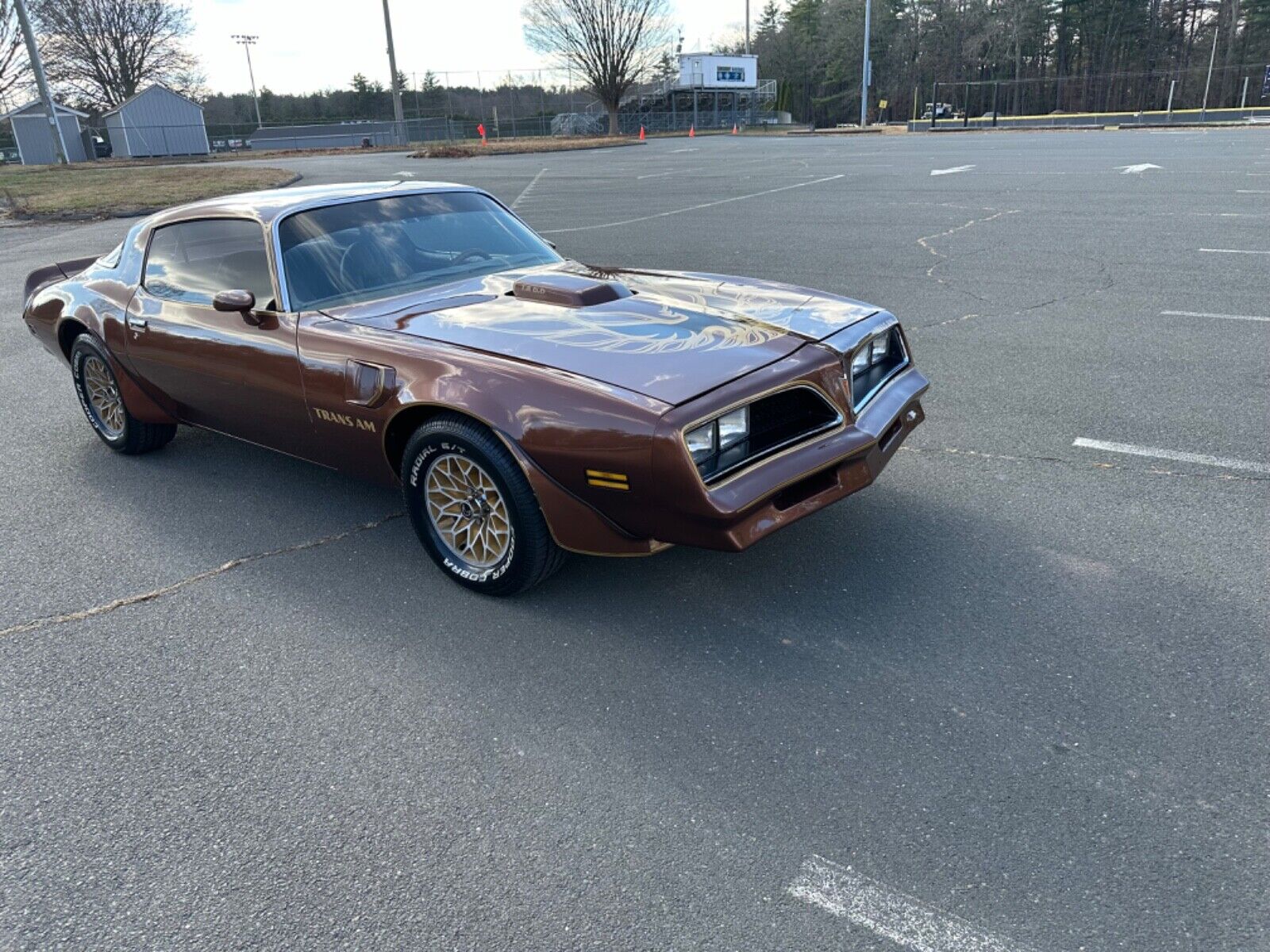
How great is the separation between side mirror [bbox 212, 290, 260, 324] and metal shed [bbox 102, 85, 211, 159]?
52296 millimetres

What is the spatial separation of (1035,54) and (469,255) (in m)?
77.9

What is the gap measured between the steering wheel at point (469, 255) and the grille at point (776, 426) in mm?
1933

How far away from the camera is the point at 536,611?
3.42 m

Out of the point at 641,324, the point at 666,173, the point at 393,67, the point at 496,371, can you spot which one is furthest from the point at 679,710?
the point at 393,67

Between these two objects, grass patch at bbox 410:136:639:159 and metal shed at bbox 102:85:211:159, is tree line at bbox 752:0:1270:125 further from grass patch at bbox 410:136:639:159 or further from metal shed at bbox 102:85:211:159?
metal shed at bbox 102:85:211:159

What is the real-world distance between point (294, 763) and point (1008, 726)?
2.10 m

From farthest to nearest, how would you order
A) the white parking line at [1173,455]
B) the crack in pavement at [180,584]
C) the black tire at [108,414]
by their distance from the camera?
the black tire at [108,414]
the white parking line at [1173,455]
the crack in pavement at [180,584]

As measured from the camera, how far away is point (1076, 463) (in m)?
4.50

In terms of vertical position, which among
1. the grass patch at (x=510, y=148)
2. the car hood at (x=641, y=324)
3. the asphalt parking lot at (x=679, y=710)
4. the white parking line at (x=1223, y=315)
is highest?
the grass patch at (x=510, y=148)

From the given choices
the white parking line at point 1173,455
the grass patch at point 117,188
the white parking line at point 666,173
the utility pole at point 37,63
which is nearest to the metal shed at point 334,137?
the utility pole at point 37,63

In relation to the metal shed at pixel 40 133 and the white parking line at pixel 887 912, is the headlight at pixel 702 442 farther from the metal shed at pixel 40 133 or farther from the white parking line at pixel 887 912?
the metal shed at pixel 40 133

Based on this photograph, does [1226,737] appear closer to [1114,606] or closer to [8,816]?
[1114,606]

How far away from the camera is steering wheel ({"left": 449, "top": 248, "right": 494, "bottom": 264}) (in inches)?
173

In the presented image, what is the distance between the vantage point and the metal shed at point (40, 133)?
4419 centimetres
